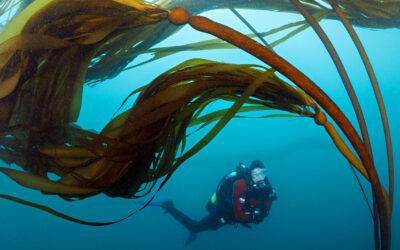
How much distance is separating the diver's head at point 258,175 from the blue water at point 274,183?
2474cm

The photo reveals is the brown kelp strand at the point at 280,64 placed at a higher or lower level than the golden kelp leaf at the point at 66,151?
higher

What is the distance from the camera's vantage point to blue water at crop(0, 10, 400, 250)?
109ft

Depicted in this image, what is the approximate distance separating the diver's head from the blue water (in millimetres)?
24737

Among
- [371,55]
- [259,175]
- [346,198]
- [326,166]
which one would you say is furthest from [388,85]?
[259,175]

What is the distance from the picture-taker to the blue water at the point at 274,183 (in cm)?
3316

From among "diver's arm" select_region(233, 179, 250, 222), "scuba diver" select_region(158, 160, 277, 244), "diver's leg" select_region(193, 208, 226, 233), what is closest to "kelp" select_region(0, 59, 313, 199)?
"scuba diver" select_region(158, 160, 277, 244)

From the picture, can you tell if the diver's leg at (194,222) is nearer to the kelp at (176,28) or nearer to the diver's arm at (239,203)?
the diver's arm at (239,203)

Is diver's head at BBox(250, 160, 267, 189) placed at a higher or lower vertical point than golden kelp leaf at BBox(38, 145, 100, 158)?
higher

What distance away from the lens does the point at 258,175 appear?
20.4ft

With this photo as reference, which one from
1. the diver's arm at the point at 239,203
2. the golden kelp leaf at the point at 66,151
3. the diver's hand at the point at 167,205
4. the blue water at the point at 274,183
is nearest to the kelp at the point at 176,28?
the golden kelp leaf at the point at 66,151

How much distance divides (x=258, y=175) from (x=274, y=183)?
37154 mm

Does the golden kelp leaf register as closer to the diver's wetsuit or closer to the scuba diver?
the scuba diver

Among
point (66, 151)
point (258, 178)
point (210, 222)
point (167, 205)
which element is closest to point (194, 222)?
point (210, 222)

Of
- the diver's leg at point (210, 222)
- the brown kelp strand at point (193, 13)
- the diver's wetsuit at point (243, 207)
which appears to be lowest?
the diver's leg at point (210, 222)
